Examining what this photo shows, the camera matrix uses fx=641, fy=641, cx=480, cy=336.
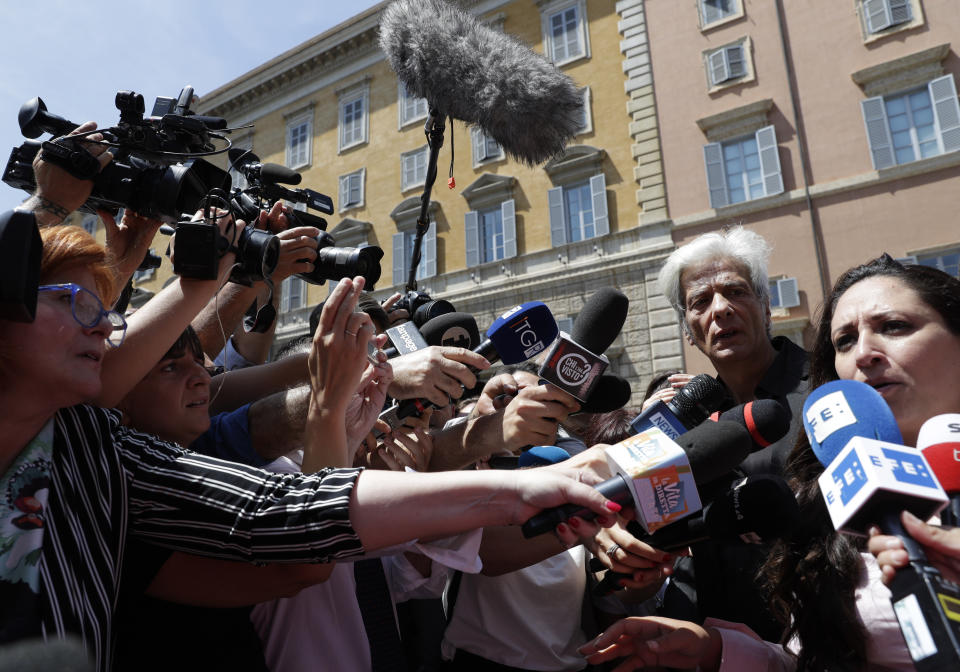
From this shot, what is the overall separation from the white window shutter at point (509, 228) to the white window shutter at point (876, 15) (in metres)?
7.04

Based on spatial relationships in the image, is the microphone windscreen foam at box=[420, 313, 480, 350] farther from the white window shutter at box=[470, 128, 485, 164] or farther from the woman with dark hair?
the white window shutter at box=[470, 128, 485, 164]

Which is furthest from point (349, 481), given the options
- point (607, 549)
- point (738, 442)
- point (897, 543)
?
point (897, 543)

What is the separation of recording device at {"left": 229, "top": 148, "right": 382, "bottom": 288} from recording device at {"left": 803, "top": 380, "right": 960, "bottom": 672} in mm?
1430

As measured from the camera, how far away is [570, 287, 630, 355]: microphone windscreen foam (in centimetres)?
185

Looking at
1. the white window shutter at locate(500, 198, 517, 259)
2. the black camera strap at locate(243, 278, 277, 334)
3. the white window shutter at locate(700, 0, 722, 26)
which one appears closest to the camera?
the black camera strap at locate(243, 278, 277, 334)

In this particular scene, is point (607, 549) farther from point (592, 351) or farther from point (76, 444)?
point (76, 444)

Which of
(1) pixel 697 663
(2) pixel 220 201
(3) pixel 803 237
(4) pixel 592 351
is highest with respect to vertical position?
(3) pixel 803 237

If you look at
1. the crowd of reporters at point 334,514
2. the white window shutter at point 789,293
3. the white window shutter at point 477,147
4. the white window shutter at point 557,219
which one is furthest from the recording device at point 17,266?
the white window shutter at point 477,147

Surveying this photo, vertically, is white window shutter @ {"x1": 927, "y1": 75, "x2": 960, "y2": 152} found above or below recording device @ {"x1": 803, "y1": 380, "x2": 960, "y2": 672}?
above

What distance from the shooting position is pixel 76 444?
4.24 ft

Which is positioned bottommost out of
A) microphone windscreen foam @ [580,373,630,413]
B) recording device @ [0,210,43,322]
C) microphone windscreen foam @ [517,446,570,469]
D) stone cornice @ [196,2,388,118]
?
microphone windscreen foam @ [517,446,570,469]

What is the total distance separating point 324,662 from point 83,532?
784 millimetres

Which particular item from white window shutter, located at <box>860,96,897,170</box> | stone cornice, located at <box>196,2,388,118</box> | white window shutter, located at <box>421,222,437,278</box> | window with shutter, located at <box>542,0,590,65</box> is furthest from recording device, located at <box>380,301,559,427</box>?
stone cornice, located at <box>196,2,388,118</box>

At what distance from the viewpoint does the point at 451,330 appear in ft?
8.23
